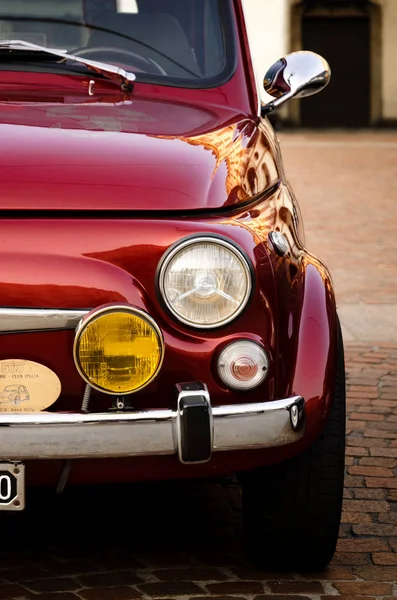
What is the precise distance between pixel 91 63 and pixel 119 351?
1186 mm

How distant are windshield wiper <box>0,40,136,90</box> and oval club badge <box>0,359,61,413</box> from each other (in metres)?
1.14

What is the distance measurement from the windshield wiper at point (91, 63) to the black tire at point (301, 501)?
3.54 feet

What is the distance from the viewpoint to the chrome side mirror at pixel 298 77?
12.3 feet

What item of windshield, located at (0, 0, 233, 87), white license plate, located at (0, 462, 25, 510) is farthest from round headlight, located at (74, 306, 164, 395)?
windshield, located at (0, 0, 233, 87)

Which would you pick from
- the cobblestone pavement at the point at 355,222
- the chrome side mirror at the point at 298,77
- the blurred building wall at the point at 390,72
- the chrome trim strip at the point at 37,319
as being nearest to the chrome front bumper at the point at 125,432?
the chrome trim strip at the point at 37,319

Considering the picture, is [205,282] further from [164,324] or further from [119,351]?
[119,351]

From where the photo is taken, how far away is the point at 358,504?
3635 mm

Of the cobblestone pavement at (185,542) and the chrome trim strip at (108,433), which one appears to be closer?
the chrome trim strip at (108,433)

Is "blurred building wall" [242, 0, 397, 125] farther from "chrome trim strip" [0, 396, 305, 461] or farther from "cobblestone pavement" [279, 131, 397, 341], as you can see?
→ "chrome trim strip" [0, 396, 305, 461]

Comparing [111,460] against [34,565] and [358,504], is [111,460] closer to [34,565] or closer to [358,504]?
[34,565]

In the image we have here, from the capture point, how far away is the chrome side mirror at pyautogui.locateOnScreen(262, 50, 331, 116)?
3.75 m

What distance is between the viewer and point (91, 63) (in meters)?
3.39

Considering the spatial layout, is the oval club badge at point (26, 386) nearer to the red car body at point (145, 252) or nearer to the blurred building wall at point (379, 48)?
the red car body at point (145, 252)

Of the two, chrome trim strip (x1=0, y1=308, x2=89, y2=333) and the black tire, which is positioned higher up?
chrome trim strip (x1=0, y1=308, x2=89, y2=333)
